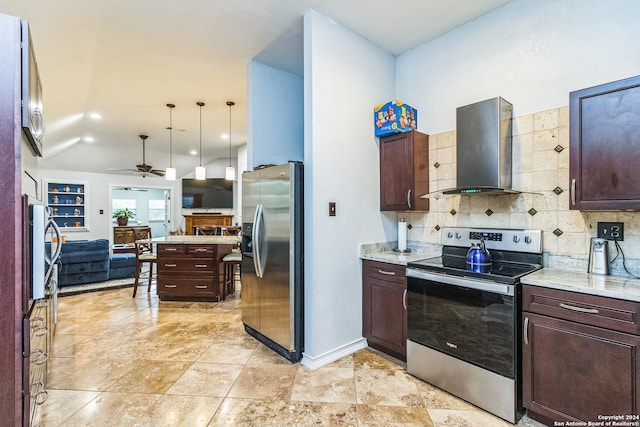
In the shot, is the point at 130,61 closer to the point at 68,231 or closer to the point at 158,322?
the point at 158,322

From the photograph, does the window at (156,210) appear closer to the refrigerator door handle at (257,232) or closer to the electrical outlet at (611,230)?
the refrigerator door handle at (257,232)

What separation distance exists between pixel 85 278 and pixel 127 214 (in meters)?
5.62

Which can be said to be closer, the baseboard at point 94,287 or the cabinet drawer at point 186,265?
the cabinet drawer at point 186,265

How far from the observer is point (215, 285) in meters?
4.27

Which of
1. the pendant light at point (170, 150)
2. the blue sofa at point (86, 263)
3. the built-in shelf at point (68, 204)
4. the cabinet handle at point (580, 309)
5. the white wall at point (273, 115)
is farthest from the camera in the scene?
the built-in shelf at point (68, 204)

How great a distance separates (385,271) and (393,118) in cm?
139

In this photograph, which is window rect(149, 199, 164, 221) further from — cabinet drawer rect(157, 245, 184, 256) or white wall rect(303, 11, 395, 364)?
white wall rect(303, 11, 395, 364)

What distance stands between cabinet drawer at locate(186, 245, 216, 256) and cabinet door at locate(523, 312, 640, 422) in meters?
3.63

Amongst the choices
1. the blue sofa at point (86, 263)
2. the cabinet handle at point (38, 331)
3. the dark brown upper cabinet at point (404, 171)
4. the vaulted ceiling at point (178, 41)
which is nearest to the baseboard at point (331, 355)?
the dark brown upper cabinet at point (404, 171)

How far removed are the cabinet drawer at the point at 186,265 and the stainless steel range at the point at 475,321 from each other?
2.91 metres

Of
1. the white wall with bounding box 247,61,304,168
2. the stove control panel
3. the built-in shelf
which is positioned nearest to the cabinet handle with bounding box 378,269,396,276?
the stove control panel

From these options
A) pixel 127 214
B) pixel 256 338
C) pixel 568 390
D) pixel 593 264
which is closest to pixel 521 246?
pixel 593 264

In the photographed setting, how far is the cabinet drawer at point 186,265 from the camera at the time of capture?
4246 millimetres

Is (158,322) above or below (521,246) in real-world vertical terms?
below
